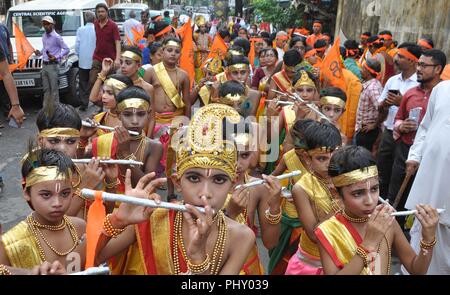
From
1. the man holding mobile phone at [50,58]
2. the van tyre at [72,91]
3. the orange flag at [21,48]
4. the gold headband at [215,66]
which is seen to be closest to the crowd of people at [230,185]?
the gold headband at [215,66]

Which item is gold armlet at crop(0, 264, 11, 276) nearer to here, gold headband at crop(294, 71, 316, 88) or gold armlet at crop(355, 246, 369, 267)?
gold armlet at crop(355, 246, 369, 267)

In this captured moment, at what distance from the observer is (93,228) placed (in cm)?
251

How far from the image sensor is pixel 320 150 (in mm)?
3557

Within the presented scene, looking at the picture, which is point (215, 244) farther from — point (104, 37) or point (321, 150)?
point (104, 37)

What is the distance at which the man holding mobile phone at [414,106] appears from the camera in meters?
5.21

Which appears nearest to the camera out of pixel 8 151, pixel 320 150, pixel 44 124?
pixel 320 150

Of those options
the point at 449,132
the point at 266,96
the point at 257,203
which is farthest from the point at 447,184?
the point at 266,96

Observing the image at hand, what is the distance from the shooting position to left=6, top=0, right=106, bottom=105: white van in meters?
11.0

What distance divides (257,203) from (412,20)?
28.5 ft

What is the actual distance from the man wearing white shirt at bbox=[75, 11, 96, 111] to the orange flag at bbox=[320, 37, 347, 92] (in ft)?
19.7

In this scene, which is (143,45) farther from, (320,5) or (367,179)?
(320,5)

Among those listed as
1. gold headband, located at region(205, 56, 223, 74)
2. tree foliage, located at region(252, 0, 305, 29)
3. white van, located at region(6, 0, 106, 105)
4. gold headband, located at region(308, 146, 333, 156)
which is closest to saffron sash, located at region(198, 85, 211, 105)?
gold headband, located at region(205, 56, 223, 74)

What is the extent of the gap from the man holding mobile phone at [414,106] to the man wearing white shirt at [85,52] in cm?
758

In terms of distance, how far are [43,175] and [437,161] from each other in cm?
285
